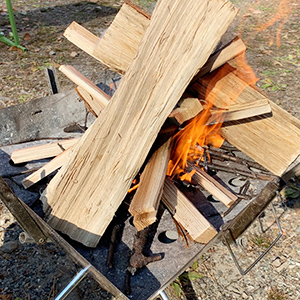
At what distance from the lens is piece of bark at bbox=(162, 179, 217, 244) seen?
197cm

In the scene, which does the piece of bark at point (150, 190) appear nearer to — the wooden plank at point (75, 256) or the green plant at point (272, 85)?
the wooden plank at point (75, 256)

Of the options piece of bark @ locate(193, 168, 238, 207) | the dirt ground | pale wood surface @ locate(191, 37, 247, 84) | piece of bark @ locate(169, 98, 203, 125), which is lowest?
the dirt ground

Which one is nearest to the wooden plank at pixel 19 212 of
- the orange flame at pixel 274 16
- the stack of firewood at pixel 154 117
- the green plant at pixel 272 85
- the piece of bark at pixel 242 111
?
the stack of firewood at pixel 154 117

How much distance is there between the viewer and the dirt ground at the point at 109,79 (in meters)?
2.51

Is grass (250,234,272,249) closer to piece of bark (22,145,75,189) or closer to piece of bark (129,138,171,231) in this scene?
piece of bark (129,138,171,231)

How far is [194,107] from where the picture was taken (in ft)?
6.66

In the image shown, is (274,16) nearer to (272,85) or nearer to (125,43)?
(272,85)

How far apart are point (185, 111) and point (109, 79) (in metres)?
1.65

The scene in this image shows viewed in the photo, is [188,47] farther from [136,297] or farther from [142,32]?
[136,297]

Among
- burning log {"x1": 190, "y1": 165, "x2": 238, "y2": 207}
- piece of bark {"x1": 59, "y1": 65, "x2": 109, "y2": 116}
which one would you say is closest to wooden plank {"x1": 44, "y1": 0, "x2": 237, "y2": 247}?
burning log {"x1": 190, "y1": 165, "x2": 238, "y2": 207}

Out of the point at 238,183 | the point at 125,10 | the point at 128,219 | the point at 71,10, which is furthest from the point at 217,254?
the point at 71,10

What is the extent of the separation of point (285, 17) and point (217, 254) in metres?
6.14

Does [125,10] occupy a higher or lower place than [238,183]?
higher

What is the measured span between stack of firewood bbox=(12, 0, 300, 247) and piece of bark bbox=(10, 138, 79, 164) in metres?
0.49
